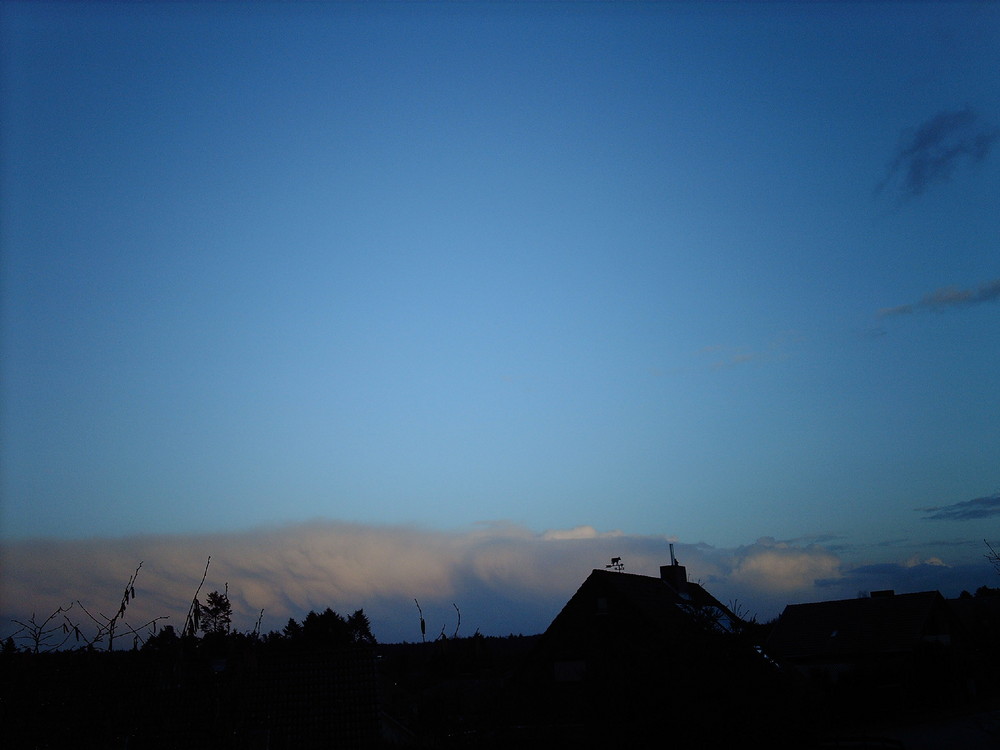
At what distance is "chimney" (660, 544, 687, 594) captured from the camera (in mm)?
40844

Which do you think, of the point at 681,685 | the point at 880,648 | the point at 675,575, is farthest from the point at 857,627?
the point at 681,685

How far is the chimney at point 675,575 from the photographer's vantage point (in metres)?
40.8

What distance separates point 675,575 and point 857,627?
13.2m

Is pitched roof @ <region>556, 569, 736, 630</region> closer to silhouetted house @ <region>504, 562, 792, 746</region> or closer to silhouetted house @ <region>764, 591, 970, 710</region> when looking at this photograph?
silhouetted house @ <region>764, 591, 970, 710</region>

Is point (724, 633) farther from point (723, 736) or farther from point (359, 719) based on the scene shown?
point (359, 719)

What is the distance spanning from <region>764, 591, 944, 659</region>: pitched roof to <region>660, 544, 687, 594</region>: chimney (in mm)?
5825

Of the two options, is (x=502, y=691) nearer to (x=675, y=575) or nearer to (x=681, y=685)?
(x=681, y=685)

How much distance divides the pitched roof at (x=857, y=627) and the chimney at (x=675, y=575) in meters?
5.83

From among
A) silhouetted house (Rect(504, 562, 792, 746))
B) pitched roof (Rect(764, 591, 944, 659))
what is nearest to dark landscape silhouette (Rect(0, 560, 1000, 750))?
silhouetted house (Rect(504, 562, 792, 746))

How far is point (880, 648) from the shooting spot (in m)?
42.7

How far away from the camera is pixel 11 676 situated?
9281 millimetres

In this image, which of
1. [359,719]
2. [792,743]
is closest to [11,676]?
[792,743]

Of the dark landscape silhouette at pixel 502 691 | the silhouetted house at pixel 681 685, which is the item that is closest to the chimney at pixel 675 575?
the dark landscape silhouette at pixel 502 691

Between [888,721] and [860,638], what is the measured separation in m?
8.29
